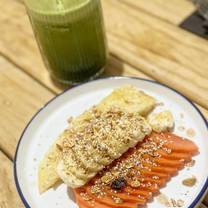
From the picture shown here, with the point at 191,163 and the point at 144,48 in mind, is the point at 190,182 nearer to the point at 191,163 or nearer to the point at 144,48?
the point at 191,163

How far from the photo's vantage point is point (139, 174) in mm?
782

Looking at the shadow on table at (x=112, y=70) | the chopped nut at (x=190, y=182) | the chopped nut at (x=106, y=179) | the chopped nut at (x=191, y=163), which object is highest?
the chopped nut at (x=106, y=179)

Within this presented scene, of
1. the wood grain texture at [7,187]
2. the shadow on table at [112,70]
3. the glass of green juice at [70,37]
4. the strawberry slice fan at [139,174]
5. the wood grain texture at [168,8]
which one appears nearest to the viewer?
the strawberry slice fan at [139,174]

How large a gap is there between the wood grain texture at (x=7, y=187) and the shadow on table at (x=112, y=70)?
24 centimetres

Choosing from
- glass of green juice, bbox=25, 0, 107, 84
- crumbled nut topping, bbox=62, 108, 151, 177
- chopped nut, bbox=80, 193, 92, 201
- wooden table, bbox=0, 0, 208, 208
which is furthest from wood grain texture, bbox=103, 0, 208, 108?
chopped nut, bbox=80, 193, 92, 201

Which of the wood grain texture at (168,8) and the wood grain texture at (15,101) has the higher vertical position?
the wood grain texture at (168,8)

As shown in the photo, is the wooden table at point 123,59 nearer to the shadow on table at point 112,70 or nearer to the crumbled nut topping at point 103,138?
the shadow on table at point 112,70

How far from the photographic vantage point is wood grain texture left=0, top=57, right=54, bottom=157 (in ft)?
3.29

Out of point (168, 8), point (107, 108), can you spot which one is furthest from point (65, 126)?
point (168, 8)

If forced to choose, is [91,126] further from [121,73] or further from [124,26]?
[124,26]

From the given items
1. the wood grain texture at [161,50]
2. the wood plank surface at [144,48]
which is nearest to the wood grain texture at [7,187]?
the wood plank surface at [144,48]

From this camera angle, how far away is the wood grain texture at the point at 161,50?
1.04 m

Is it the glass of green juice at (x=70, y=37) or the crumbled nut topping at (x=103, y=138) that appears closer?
the crumbled nut topping at (x=103, y=138)

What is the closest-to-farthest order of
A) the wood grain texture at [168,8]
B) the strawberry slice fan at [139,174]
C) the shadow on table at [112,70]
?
the strawberry slice fan at [139,174] → the shadow on table at [112,70] → the wood grain texture at [168,8]
